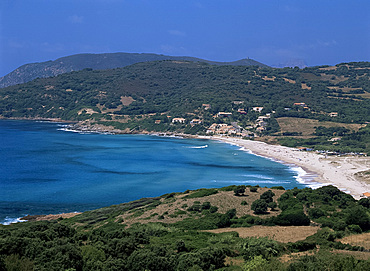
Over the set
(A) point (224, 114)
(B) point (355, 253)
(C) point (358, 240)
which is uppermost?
(A) point (224, 114)

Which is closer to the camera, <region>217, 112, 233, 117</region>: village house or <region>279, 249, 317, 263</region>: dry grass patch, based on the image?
<region>279, 249, 317, 263</region>: dry grass patch

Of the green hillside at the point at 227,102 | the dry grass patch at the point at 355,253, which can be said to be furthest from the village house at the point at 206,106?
the dry grass patch at the point at 355,253

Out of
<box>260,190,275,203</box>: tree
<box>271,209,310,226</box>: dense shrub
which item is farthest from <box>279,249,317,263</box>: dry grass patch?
<box>260,190,275,203</box>: tree

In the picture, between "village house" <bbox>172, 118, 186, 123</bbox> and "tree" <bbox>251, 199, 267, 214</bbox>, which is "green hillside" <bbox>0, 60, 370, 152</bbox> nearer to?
"village house" <bbox>172, 118, 186, 123</bbox>

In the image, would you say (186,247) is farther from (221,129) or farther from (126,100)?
(126,100)

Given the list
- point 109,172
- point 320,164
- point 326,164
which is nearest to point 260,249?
point 109,172

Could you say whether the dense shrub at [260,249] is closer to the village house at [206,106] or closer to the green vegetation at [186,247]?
the green vegetation at [186,247]
